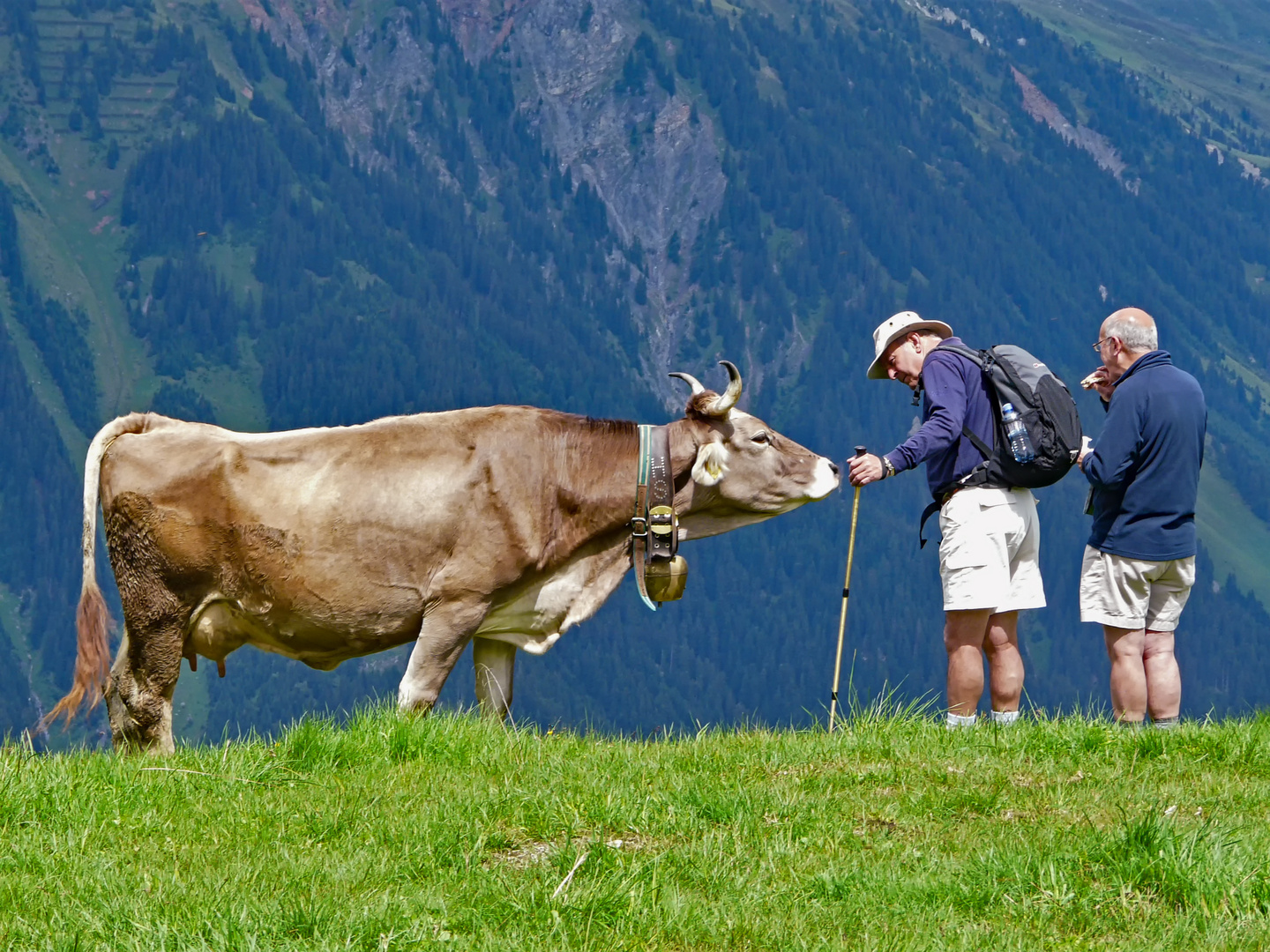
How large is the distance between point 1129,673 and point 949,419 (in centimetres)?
208

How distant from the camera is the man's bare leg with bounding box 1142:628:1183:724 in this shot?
32.8 ft

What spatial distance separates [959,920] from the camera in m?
5.54

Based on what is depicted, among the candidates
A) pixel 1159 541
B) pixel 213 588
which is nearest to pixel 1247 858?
pixel 1159 541

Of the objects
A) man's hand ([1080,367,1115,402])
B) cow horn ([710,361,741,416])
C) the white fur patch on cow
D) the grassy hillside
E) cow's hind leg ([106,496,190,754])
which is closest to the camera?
the grassy hillside

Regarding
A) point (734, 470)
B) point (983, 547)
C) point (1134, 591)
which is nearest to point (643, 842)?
point (983, 547)

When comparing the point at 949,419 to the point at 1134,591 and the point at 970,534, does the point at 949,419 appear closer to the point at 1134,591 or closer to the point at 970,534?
the point at 970,534

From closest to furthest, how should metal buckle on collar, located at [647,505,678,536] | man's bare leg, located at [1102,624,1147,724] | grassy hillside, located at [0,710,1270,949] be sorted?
grassy hillside, located at [0,710,1270,949]
man's bare leg, located at [1102,624,1147,724]
metal buckle on collar, located at [647,505,678,536]

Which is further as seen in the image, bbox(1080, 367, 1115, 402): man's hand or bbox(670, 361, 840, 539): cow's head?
bbox(670, 361, 840, 539): cow's head

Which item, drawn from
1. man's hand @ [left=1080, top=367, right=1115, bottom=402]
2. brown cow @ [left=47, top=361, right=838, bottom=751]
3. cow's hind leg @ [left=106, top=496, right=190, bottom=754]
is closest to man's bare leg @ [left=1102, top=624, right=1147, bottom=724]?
man's hand @ [left=1080, top=367, right=1115, bottom=402]

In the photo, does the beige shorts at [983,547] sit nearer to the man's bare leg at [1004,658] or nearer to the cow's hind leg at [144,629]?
the man's bare leg at [1004,658]

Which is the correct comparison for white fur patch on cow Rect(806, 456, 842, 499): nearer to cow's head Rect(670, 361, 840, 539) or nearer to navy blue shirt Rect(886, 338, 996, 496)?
cow's head Rect(670, 361, 840, 539)

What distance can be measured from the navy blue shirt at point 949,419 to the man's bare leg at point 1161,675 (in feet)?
A: 5.62

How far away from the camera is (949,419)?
32.4ft

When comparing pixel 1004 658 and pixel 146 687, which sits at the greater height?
pixel 1004 658
